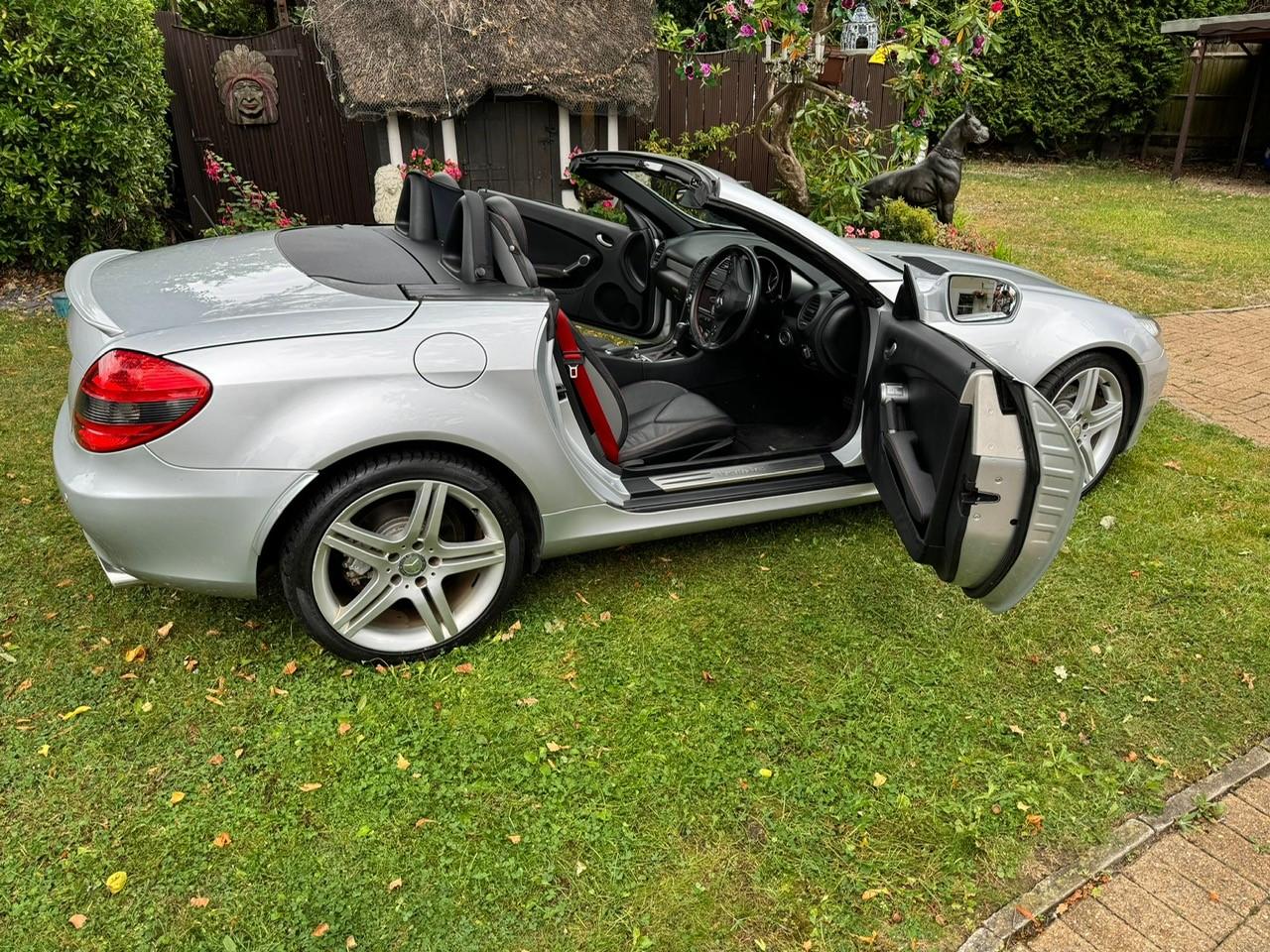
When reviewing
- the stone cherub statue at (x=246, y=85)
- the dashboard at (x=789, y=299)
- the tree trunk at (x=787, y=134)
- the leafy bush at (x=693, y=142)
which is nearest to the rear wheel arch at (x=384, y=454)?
the dashboard at (x=789, y=299)

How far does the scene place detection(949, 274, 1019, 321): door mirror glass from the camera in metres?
Answer: 3.29

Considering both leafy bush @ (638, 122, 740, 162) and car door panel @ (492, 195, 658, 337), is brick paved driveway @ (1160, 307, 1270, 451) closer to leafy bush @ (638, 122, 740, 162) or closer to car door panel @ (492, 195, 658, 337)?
car door panel @ (492, 195, 658, 337)

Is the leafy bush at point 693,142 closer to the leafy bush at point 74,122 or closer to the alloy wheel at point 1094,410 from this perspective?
the leafy bush at point 74,122

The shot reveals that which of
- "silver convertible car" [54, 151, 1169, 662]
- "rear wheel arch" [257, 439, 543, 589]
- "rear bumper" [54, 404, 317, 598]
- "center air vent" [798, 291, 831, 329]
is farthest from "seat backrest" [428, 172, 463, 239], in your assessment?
"center air vent" [798, 291, 831, 329]

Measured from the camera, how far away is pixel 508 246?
2.93 m

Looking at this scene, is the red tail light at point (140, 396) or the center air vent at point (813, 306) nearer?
the red tail light at point (140, 396)

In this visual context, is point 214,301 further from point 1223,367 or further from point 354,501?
point 1223,367

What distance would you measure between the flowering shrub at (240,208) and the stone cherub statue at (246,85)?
47cm

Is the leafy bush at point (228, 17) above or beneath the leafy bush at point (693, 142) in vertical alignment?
above

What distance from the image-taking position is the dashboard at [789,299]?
337cm

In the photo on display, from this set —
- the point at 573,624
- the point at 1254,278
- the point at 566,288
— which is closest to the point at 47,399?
the point at 566,288

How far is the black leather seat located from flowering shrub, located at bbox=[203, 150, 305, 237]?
439 cm

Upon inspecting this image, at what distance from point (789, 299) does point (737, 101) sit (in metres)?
6.24

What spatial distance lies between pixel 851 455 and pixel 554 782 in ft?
5.41
